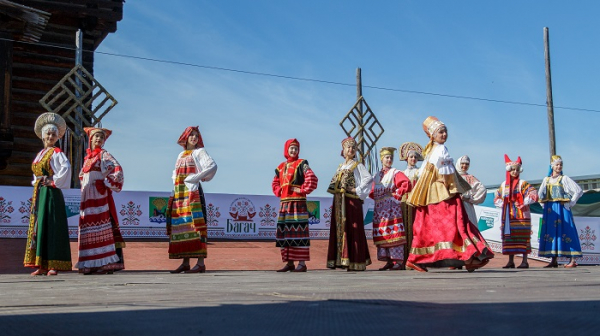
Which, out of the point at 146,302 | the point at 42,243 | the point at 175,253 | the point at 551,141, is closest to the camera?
the point at 146,302

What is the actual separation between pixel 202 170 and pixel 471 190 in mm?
3672

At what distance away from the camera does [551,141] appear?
19234 mm

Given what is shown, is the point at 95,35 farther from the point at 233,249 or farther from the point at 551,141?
the point at 551,141

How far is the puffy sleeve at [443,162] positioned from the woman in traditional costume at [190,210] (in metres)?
2.44

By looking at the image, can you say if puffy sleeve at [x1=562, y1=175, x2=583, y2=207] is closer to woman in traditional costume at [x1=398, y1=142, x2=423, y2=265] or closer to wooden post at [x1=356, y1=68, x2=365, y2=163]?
woman in traditional costume at [x1=398, y1=142, x2=423, y2=265]

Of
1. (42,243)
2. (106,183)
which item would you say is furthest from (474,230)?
(42,243)

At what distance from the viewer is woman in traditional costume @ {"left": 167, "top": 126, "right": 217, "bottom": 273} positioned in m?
8.55

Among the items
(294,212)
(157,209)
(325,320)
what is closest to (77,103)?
(157,209)

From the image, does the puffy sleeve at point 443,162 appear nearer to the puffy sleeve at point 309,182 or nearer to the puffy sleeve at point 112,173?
the puffy sleeve at point 309,182

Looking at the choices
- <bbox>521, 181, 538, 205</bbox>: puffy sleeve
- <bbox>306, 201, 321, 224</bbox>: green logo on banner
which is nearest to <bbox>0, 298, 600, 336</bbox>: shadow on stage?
<bbox>521, 181, 538, 205</bbox>: puffy sleeve

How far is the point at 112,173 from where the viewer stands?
830cm

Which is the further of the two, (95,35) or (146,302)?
(95,35)

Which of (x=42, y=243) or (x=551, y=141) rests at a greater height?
(x=551, y=141)

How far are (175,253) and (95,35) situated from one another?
1314 cm
